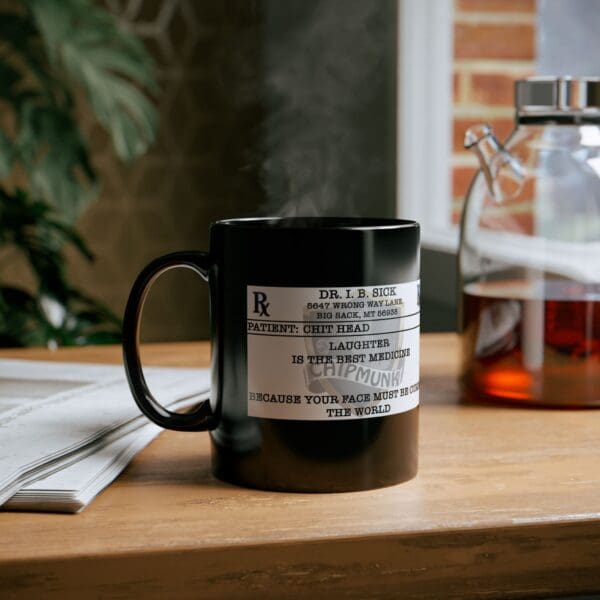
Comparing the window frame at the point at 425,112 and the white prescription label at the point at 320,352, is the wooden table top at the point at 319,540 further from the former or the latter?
the window frame at the point at 425,112

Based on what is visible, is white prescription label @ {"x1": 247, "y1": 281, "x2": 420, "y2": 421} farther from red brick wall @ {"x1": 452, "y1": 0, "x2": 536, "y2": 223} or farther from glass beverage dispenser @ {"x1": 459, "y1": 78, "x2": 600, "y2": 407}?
red brick wall @ {"x1": 452, "y1": 0, "x2": 536, "y2": 223}

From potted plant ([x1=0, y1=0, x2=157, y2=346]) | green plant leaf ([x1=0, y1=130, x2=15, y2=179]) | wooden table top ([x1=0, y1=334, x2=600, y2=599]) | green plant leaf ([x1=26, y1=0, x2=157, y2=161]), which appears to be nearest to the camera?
wooden table top ([x1=0, y1=334, x2=600, y2=599])

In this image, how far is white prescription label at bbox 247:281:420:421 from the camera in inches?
20.7

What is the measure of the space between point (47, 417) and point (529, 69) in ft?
4.77

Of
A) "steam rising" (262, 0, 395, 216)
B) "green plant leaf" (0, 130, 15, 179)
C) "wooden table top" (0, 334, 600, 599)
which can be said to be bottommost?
"wooden table top" (0, 334, 600, 599)

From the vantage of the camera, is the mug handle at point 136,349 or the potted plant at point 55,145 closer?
the mug handle at point 136,349

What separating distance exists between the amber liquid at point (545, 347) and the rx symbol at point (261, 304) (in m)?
0.27

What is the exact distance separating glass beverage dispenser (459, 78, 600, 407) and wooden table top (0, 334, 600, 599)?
0.52ft

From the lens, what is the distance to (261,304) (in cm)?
53

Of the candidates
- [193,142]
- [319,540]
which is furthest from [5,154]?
[193,142]

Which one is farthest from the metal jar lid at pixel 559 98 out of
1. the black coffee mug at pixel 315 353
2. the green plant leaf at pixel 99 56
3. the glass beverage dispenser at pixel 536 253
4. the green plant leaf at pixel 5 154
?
the green plant leaf at pixel 99 56

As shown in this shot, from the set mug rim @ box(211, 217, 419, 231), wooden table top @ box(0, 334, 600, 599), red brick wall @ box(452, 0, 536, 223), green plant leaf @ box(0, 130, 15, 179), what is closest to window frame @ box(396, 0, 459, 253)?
red brick wall @ box(452, 0, 536, 223)

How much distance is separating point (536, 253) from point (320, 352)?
0.30m

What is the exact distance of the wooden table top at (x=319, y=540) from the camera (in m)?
0.45
